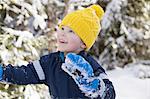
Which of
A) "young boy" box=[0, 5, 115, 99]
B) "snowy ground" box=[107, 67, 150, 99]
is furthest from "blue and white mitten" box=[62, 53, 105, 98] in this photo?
"snowy ground" box=[107, 67, 150, 99]

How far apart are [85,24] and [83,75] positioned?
0.53 meters

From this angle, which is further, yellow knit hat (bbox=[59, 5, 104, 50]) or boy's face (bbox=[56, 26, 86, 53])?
yellow knit hat (bbox=[59, 5, 104, 50])

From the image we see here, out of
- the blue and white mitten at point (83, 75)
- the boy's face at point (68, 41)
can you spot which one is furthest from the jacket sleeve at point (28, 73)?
the blue and white mitten at point (83, 75)

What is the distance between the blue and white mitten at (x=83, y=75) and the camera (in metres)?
2.66

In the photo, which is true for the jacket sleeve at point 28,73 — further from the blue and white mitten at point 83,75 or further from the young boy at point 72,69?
the blue and white mitten at point 83,75

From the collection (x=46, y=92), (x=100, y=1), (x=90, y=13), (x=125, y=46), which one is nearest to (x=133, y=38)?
(x=125, y=46)

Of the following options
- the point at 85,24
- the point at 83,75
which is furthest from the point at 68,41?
the point at 83,75

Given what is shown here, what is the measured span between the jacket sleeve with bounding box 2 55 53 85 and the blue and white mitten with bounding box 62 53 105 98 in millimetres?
355

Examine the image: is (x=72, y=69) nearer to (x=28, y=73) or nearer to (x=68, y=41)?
(x=68, y=41)

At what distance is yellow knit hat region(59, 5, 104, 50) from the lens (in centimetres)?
301

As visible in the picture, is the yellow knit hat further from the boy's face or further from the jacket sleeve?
the jacket sleeve

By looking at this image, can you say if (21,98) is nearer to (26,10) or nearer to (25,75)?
(26,10)

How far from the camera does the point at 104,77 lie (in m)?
2.83

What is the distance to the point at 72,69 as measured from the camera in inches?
106
